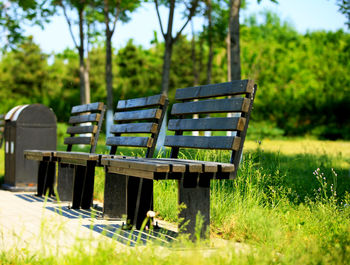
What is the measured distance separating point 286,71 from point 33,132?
28310 mm

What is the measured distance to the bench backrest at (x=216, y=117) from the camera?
374 cm

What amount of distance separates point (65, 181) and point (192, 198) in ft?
9.08

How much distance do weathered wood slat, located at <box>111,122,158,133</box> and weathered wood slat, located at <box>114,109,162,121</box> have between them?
7 cm

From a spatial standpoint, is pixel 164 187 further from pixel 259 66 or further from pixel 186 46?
pixel 186 46

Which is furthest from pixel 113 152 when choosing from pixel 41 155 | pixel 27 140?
pixel 27 140

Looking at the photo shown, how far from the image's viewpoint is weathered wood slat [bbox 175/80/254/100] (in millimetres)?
3812

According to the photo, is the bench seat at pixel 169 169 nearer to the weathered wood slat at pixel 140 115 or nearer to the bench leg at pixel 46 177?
the weathered wood slat at pixel 140 115

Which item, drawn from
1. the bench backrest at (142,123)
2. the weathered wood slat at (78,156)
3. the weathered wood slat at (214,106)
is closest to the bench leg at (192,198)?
the weathered wood slat at (214,106)

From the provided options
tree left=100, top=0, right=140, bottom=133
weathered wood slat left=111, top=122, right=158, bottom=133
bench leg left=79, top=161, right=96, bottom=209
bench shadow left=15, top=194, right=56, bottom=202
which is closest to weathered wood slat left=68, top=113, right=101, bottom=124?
weathered wood slat left=111, top=122, right=158, bottom=133

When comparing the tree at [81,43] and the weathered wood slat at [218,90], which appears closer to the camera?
the weathered wood slat at [218,90]

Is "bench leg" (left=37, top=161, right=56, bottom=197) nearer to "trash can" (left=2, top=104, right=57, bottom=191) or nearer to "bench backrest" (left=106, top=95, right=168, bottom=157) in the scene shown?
"trash can" (left=2, top=104, right=57, bottom=191)

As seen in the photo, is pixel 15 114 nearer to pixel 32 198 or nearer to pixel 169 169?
pixel 32 198

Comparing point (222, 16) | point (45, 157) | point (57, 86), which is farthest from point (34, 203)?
point (57, 86)

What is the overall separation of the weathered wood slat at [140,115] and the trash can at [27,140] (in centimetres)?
213
